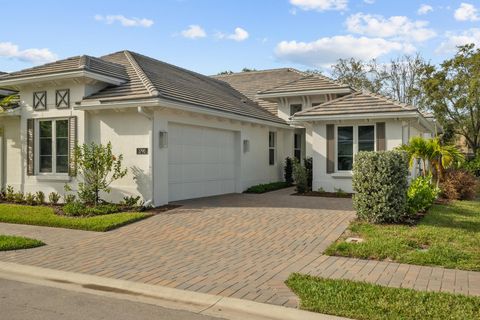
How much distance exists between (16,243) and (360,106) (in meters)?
12.4

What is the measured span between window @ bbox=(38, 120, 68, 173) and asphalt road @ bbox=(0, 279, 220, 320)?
29.9 feet

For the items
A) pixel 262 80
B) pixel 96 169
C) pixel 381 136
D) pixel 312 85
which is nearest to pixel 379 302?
pixel 96 169

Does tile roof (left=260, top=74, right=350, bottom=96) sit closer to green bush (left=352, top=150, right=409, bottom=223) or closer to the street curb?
green bush (left=352, top=150, right=409, bottom=223)

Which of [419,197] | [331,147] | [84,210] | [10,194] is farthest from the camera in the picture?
[331,147]

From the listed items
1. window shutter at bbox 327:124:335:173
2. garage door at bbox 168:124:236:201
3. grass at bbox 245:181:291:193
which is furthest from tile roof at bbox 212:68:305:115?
garage door at bbox 168:124:236:201

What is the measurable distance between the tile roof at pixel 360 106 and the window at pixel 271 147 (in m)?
3.94

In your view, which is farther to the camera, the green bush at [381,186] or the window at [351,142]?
the window at [351,142]

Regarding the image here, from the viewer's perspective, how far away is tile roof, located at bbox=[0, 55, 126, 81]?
559 inches

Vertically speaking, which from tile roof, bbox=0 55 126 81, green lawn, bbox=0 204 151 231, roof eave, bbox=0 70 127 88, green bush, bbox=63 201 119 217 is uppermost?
tile roof, bbox=0 55 126 81

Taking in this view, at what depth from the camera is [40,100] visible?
1508cm

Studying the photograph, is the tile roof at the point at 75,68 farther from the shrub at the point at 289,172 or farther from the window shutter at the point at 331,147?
the shrub at the point at 289,172

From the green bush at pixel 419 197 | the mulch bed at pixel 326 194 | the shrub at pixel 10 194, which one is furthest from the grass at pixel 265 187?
the shrub at pixel 10 194

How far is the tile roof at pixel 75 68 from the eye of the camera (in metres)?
14.2

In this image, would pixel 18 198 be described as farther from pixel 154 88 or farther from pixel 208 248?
pixel 208 248
